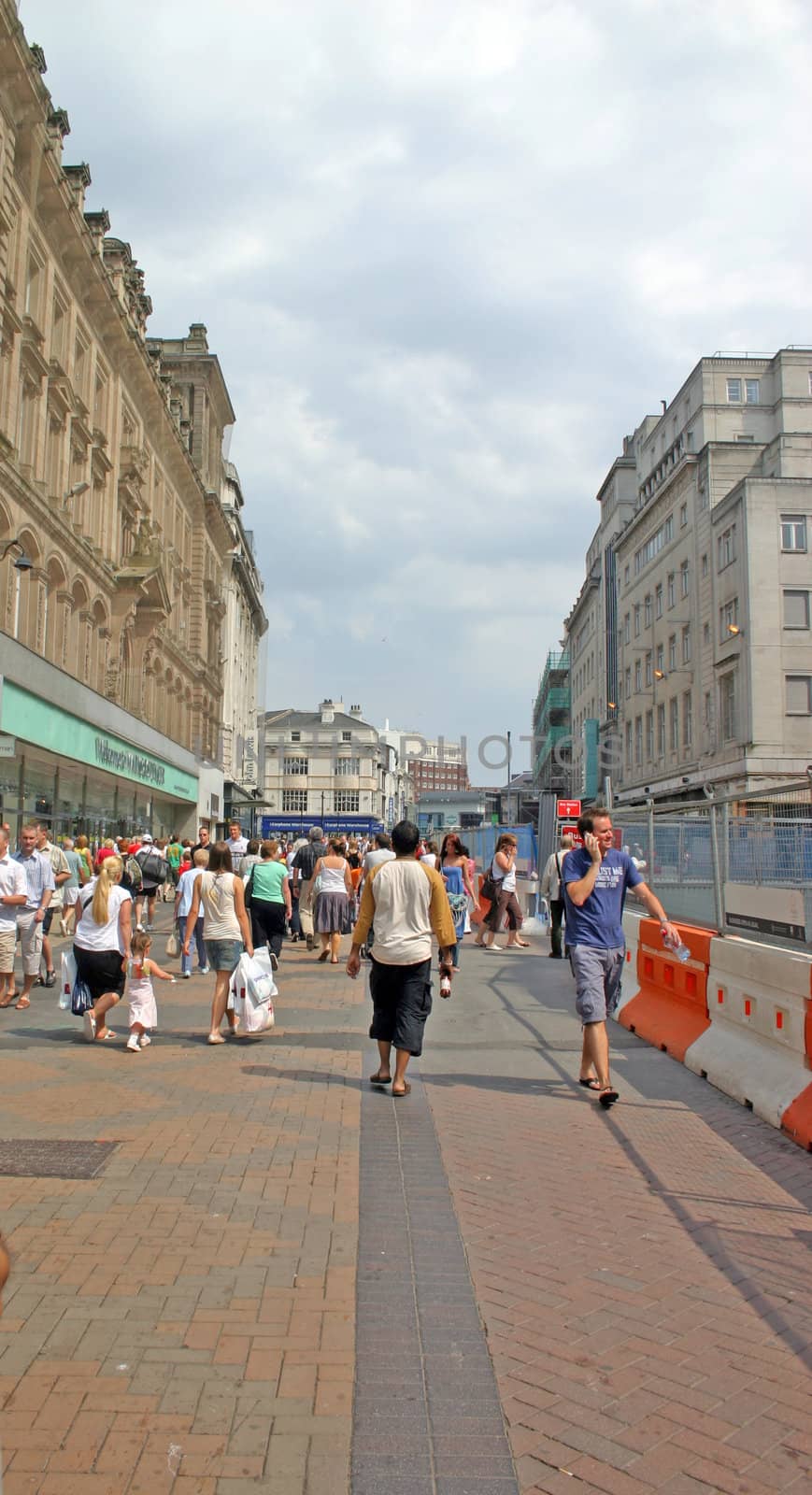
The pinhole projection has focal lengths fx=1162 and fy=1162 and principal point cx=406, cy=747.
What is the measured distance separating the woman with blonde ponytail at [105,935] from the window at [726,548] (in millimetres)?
36445

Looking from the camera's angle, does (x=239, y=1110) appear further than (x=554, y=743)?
No

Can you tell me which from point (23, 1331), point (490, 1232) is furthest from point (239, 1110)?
point (23, 1331)

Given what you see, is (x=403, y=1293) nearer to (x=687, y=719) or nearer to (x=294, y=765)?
(x=687, y=719)

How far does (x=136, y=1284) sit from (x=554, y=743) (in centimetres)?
8094

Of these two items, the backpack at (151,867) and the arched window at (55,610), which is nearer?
the backpack at (151,867)

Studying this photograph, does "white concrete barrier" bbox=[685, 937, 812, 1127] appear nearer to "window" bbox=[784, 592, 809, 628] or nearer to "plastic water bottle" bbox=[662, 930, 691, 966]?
"plastic water bottle" bbox=[662, 930, 691, 966]

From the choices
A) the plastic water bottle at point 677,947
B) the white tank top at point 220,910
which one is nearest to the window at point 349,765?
the plastic water bottle at point 677,947

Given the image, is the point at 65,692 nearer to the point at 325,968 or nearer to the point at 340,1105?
the point at 325,968

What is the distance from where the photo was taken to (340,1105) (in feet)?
23.0

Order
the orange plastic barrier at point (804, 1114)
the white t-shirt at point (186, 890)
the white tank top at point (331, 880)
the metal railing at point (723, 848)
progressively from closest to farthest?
the orange plastic barrier at point (804, 1114)
the metal railing at point (723, 848)
the white t-shirt at point (186, 890)
the white tank top at point (331, 880)

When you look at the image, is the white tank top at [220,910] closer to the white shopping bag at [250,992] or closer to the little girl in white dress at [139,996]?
the white shopping bag at [250,992]

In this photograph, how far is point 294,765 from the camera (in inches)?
4779

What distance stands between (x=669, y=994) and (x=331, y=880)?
19.8ft

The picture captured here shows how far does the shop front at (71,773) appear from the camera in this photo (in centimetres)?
2144
